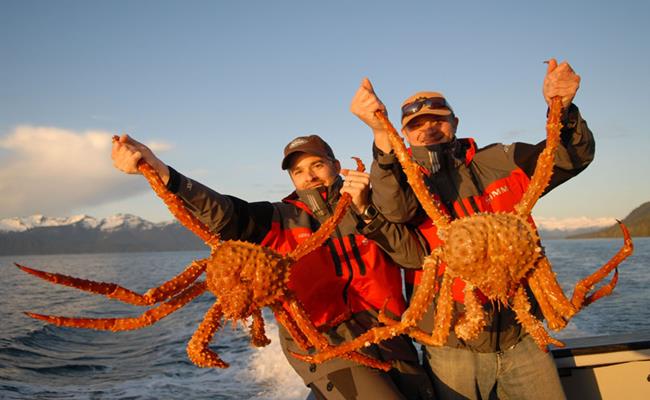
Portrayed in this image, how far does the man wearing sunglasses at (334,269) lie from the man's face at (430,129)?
66 centimetres

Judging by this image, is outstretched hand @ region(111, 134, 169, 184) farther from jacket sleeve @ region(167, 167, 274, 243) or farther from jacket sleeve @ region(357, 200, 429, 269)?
jacket sleeve @ region(357, 200, 429, 269)

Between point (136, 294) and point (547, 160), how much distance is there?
2229mm

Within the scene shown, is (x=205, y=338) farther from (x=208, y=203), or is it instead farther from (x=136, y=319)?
(x=208, y=203)

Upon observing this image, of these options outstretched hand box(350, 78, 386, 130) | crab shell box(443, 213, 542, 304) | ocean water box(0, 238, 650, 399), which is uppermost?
outstretched hand box(350, 78, 386, 130)

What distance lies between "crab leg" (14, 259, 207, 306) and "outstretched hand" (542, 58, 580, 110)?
198 cm

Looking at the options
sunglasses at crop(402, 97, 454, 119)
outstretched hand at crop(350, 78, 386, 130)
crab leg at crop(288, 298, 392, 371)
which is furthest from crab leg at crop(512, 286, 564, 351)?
sunglasses at crop(402, 97, 454, 119)

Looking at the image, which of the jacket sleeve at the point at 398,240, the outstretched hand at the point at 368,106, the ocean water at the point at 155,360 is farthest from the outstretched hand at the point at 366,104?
the ocean water at the point at 155,360

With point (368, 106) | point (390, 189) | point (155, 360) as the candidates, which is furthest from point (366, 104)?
point (155, 360)

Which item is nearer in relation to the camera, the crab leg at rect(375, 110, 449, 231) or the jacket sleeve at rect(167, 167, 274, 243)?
the crab leg at rect(375, 110, 449, 231)

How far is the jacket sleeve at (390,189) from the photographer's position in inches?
94.3

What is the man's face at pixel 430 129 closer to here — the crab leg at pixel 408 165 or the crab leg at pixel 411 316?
the crab leg at pixel 408 165

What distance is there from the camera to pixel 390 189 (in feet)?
7.93

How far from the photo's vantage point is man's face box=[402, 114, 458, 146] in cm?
305

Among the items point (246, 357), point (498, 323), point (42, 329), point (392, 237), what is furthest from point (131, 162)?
point (42, 329)
